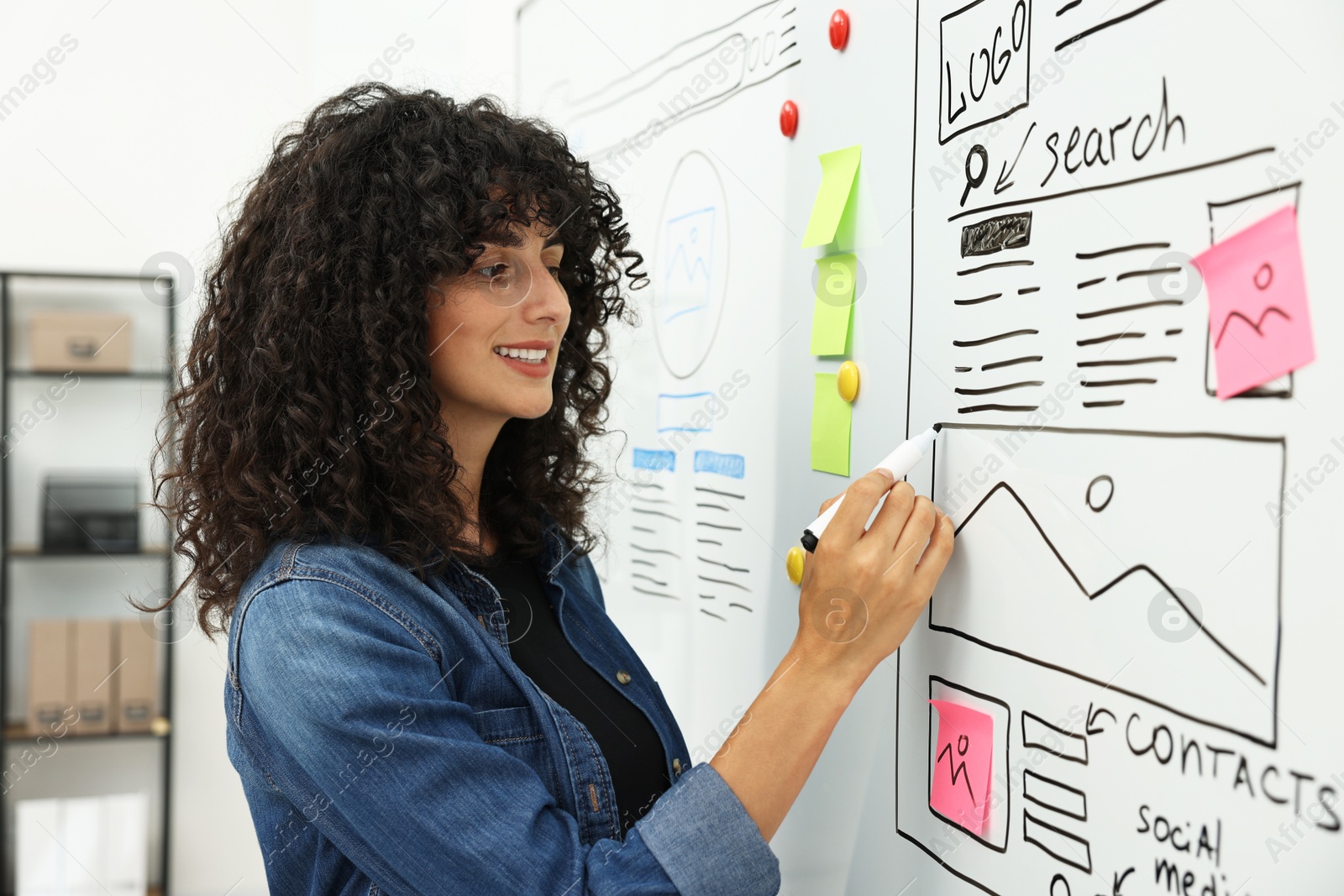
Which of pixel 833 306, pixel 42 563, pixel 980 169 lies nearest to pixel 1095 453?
pixel 980 169

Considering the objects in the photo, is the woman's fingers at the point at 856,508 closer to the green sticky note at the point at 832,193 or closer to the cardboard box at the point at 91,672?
the green sticky note at the point at 832,193

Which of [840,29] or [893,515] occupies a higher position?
[840,29]

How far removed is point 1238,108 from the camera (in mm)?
530

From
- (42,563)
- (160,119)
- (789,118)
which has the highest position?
(160,119)

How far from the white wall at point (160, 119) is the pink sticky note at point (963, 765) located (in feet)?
6.96

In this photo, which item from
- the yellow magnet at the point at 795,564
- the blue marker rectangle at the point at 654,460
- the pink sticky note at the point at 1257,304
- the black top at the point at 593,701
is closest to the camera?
the pink sticky note at the point at 1257,304

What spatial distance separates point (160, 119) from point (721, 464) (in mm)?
2007

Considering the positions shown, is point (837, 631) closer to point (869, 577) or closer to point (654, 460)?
point (869, 577)

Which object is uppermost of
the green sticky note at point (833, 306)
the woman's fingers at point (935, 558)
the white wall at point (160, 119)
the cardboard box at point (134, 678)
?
the white wall at point (160, 119)

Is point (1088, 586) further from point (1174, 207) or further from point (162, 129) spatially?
point (162, 129)

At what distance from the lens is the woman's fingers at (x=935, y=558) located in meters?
0.76

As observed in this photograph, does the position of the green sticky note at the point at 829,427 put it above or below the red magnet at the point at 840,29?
below

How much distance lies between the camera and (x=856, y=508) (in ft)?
2.45

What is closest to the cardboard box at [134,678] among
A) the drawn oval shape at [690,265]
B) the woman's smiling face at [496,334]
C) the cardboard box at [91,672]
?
the cardboard box at [91,672]
